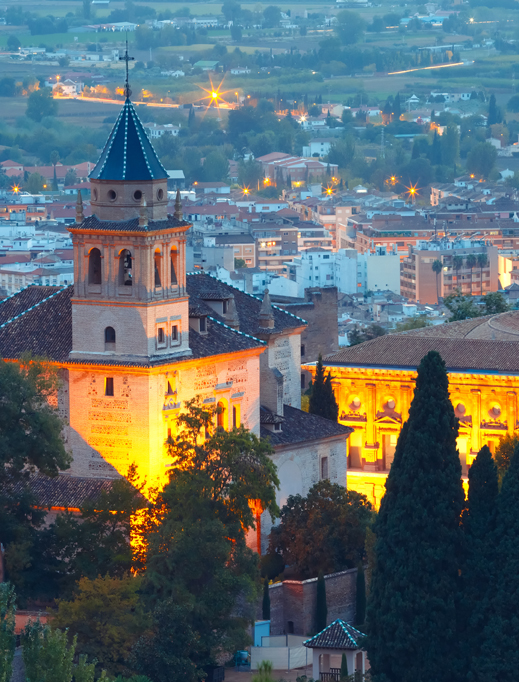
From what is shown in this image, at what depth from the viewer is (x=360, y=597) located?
6309 cm

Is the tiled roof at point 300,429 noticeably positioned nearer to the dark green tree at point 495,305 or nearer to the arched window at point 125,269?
the arched window at point 125,269

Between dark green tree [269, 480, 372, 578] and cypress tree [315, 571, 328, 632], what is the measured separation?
62.8 inches

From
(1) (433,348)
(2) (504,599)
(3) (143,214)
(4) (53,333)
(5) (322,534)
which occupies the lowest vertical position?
(5) (322,534)

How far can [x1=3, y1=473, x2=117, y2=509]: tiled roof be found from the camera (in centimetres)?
5988

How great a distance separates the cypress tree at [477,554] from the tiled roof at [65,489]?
11.3 meters

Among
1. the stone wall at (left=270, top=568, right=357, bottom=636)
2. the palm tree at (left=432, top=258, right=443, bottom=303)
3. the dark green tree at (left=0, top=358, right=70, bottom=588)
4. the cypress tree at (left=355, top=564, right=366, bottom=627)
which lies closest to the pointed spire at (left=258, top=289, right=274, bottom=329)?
the cypress tree at (left=355, top=564, right=366, bottom=627)

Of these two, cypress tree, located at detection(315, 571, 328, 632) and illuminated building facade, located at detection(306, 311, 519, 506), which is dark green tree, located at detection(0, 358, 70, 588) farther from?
illuminated building facade, located at detection(306, 311, 519, 506)

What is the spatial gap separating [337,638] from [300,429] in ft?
47.2

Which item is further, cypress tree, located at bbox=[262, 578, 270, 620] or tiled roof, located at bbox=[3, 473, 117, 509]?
cypress tree, located at bbox=[262, 578, 270, 620]

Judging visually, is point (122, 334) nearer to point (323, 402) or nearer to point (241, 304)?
point (241, 304)

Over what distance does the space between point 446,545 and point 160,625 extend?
297 inches

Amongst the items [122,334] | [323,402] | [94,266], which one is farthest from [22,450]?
[323,402]

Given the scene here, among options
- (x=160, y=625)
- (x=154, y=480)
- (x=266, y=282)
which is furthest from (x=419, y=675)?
(x=266, y=282)

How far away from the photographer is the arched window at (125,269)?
61.3 m
